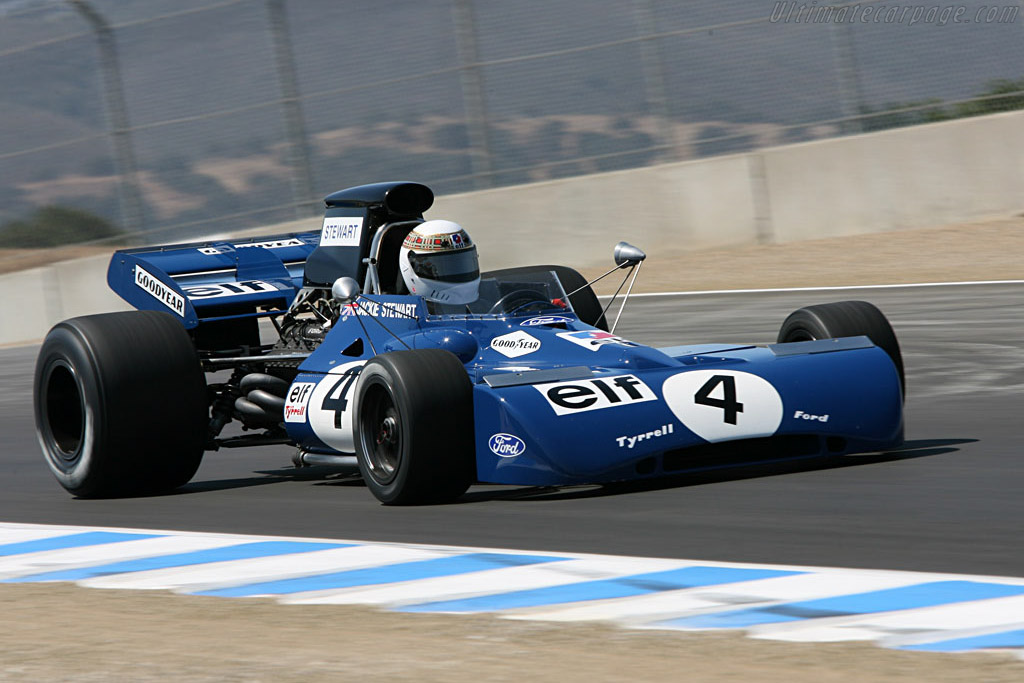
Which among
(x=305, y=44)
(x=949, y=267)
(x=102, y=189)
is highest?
(x=305, y=44)

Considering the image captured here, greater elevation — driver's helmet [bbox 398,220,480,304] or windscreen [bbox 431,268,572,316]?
driver's helmet [bbox 398,220,480,304]

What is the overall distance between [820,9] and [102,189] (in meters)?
10.7

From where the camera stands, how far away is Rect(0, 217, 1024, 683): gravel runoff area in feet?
15.4

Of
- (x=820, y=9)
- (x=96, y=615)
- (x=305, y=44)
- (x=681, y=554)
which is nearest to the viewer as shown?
(x=96, y=615)

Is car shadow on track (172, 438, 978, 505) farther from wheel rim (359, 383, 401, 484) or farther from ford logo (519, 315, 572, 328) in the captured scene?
ford logo (519, 315, 572, 328)

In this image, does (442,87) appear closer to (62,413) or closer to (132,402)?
(62,413)

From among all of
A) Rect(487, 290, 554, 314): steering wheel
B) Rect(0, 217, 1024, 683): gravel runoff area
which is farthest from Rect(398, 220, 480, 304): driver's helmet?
Rect(0, 217, 1024, 683): gravel runoff area

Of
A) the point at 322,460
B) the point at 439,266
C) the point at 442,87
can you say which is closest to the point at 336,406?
the point at 322,460

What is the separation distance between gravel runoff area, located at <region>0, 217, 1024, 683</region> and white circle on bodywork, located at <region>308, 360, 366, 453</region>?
2.49 meters

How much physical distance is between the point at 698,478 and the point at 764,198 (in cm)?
1417

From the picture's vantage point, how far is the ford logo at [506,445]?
25.7 feet

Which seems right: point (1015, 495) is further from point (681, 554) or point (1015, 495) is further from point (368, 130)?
point (368, 130)

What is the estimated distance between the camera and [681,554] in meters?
6.49

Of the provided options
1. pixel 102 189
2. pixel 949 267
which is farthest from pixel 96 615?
A: pixel 102 189
